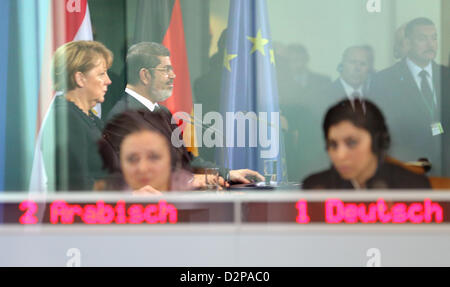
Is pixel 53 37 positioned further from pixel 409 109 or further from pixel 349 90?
pixel 409 109

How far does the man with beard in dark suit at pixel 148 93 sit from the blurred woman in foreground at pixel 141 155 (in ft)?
0.06

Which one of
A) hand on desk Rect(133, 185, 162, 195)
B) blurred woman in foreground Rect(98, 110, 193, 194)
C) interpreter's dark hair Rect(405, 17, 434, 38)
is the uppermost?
interpreter's dark hair Rect(405, 17, 434, 38)

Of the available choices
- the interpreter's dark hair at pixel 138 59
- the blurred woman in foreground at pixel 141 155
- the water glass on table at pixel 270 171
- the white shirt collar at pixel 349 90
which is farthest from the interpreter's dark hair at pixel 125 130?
the white shirt collar at pixel 349 90

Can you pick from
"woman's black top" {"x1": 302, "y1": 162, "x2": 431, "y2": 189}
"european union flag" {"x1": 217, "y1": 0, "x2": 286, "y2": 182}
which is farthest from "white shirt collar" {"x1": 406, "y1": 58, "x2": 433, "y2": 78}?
"european union flag" {"x1": 217, "y1": 0, "x2": 286, "y2": 182}

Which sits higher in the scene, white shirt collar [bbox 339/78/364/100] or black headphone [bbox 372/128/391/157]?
white shirt collar [bbox 339/78/364/100]

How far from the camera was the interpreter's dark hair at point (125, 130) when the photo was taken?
52.4 inches

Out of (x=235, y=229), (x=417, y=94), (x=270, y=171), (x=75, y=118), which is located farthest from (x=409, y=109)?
(x=75, y=118)

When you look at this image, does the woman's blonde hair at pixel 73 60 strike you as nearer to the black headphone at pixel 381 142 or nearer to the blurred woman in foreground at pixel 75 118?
the blurred woman in foreground at pixel 75 118

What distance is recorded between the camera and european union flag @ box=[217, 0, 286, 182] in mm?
1324

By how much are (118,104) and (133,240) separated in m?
0.39

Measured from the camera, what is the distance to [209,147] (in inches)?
→ 52.4

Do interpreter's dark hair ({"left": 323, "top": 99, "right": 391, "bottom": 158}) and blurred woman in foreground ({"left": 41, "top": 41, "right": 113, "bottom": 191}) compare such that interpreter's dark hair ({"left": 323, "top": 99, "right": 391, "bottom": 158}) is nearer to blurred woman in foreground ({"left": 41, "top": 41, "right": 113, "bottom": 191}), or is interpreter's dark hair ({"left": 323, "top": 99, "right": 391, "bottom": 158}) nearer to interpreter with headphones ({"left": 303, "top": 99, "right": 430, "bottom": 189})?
interpreter with headphones ({"left": 303, "top": 99, "right": 430, "bottom": 189})

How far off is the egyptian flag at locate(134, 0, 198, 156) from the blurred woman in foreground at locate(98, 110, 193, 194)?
6 centimetres

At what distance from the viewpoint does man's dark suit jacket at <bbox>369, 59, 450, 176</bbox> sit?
128 cm
